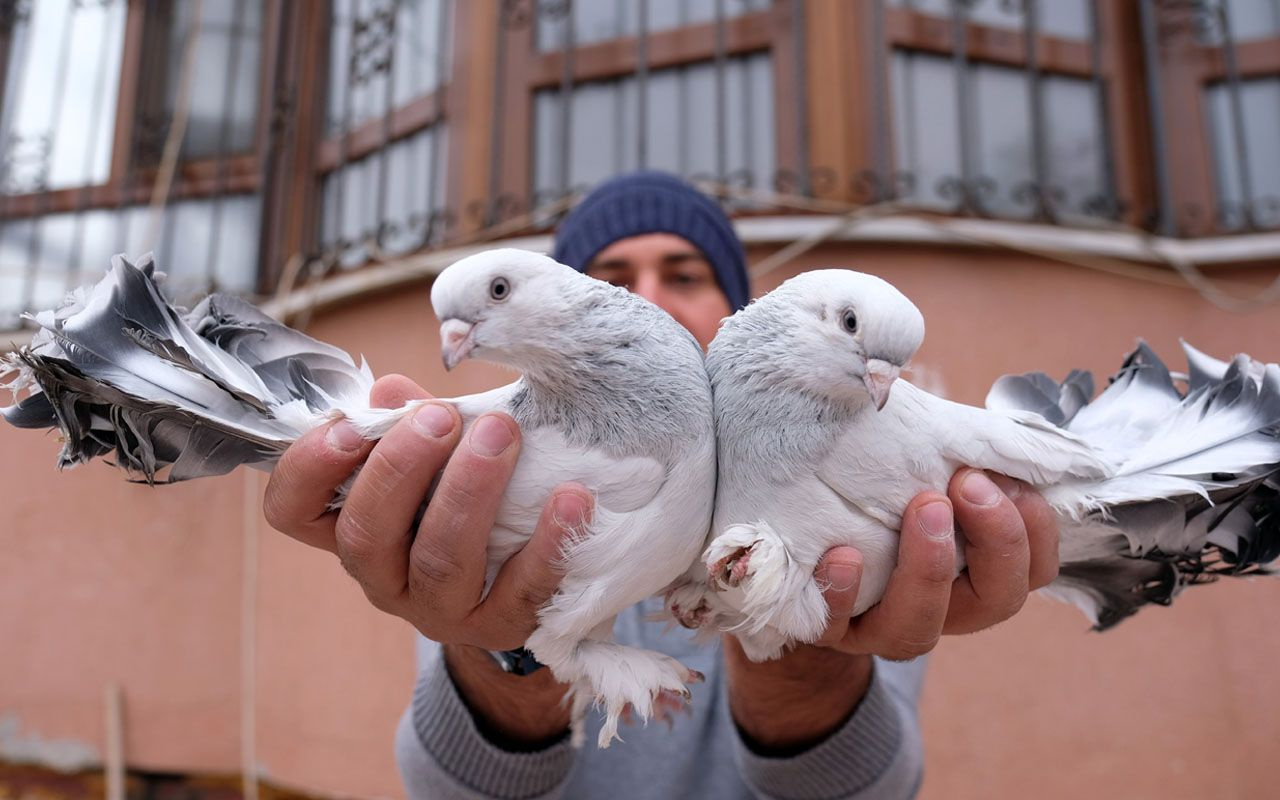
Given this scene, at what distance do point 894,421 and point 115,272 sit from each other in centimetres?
90

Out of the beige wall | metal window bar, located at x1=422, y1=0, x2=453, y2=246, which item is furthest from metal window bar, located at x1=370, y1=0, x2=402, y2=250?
the beige wall

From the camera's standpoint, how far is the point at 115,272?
3.48 ft

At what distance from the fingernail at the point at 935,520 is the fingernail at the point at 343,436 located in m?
0.64

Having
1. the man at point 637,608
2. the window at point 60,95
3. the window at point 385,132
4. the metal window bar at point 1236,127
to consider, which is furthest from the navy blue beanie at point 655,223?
the window at point 60,95

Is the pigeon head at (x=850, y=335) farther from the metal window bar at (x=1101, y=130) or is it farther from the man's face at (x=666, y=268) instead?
the metal window bar at (x=1101, y=130)

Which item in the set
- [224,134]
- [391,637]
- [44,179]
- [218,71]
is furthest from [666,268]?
[44,179]

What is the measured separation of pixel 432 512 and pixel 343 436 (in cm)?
13

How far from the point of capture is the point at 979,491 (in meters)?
1.10

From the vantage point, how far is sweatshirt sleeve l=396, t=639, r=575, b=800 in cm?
152

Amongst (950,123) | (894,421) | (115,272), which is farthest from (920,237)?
(115,272)

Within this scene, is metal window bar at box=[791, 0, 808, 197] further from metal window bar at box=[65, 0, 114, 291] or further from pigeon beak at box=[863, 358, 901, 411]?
metal window bar at box=[65, 0, 114, 291]

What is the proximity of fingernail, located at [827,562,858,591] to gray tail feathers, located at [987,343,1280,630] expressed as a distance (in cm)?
31

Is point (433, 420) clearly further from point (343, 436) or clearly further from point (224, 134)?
point (224, 134)

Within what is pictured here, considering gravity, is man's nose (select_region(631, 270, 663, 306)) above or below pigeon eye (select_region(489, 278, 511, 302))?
above
